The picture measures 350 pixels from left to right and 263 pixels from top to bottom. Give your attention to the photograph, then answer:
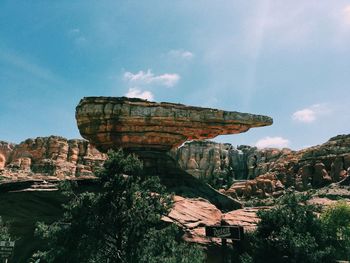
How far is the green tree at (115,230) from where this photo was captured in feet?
47.5

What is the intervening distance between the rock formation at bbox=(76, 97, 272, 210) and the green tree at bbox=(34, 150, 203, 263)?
416 inches

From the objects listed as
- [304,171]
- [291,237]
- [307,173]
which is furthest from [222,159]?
[291,237]

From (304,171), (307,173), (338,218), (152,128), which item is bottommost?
(338,218)

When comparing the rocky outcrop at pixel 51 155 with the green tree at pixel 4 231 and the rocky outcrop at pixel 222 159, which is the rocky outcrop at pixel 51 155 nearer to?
the rocky outcrop at pixel 222 159

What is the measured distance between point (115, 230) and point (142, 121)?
43.1 ft

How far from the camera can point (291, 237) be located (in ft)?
55.2

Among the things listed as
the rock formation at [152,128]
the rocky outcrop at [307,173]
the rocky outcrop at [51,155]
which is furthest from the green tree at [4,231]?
the rocky outcrop at [51,155]

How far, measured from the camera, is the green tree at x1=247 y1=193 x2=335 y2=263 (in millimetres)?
16391

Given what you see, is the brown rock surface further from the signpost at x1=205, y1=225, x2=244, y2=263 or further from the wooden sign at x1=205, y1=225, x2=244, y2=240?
the signpost at x1=205, y1=225, x2=244, y2=263

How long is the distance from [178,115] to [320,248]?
549 inches

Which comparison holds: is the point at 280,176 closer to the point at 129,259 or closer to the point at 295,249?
the point at 295,249

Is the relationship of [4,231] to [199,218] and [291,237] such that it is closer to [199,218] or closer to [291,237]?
[199,218]

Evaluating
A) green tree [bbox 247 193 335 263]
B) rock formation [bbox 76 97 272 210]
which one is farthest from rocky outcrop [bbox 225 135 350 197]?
green tree [bbox 247 193 335 263]

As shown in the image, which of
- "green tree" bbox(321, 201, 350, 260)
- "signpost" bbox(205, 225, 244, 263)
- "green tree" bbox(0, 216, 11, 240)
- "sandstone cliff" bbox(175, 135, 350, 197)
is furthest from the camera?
"sandstone cliff" bbox(175, 135, 350, 197)
